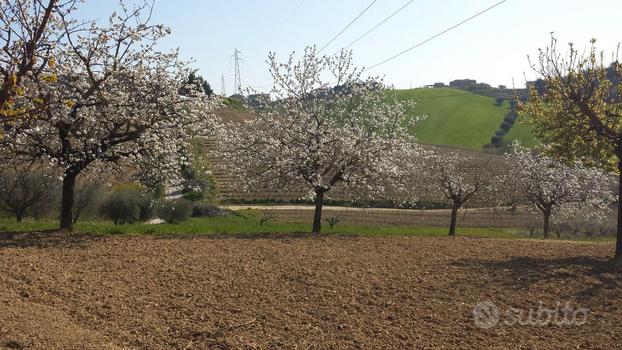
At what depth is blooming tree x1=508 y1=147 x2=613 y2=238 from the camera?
102 feet

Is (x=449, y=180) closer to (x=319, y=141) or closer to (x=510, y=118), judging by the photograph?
(x=319, y=141)

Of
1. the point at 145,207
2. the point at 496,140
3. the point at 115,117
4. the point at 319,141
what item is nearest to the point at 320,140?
the point at 319,141

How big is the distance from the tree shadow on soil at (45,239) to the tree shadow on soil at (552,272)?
28.7 ft

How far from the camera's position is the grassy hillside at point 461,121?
252 feet

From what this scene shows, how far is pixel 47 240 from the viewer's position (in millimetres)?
13328

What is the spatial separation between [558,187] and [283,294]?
26904mm

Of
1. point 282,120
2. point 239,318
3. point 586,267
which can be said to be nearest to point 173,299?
point 239,318

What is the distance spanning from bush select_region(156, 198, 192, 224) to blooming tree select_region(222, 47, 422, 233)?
10.3 metres

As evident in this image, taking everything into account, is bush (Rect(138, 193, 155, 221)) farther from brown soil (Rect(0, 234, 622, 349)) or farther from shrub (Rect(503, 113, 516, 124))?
shrub (Rect(503, 113, 516, 124))

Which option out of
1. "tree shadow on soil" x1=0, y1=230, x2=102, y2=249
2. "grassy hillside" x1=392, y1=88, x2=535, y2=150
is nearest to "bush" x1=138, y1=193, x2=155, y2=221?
"tree shadow on soil" x1=0, y1=230, x2=102, y2=249

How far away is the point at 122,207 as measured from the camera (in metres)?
26.2

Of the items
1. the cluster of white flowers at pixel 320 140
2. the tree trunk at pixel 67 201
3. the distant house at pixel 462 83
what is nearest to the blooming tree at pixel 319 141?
the cluster of white flowers at pixel 320 140

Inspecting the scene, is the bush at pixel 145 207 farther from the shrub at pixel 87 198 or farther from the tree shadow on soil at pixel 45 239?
the tree shadow on soil at pixel 45 239

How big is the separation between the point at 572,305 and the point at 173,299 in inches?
243
